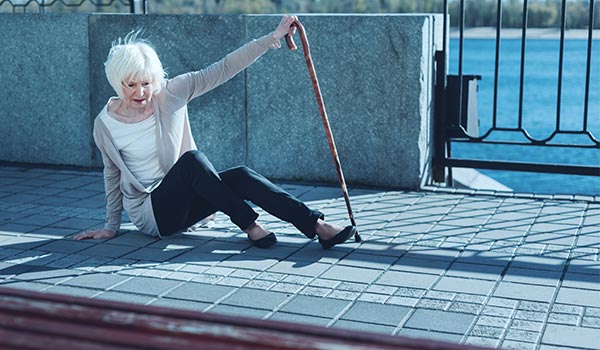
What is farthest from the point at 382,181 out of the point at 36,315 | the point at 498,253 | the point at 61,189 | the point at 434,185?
the point at 36,315

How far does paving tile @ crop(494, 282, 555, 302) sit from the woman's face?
213 cm

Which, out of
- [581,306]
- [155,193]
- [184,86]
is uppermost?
[184,86]

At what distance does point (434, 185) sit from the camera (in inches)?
272

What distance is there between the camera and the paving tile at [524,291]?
14.2 feet

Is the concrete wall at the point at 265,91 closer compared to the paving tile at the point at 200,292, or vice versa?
the paving tile at the point at 200,292

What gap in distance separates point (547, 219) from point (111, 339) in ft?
14.1

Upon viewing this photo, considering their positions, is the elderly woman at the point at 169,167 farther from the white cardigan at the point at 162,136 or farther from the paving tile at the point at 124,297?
the paving tile at the point at 124,297

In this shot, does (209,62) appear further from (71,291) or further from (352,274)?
(71,291)

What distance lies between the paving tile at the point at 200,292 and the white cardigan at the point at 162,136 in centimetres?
89

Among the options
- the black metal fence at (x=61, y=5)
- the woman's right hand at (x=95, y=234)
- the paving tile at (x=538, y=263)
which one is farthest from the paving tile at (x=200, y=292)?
the black metal fence at (x=61, y=5)

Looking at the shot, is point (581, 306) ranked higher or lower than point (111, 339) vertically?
lower

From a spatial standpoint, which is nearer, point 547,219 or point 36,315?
point 36,315

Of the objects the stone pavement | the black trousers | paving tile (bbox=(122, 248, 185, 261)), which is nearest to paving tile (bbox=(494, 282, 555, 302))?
the stone pavement

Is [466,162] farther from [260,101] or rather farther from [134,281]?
[134,281]
